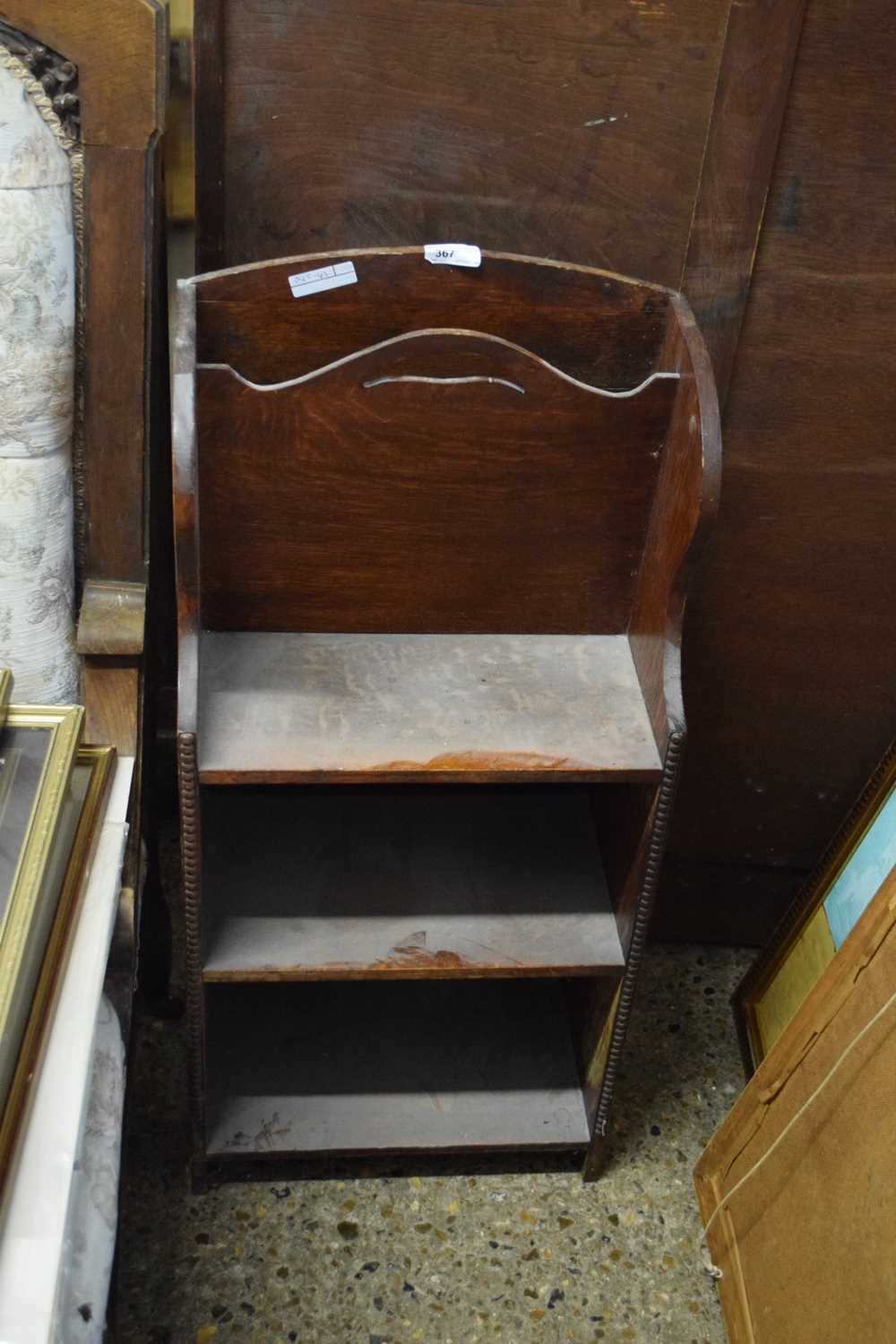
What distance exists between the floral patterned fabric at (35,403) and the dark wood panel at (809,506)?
76cm

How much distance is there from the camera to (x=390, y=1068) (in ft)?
5.64

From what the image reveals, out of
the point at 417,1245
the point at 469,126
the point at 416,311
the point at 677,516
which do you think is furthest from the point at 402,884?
the point at 469,126

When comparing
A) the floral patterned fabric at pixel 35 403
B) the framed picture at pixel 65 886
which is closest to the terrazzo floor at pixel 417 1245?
the framed picture at pixel 65 886

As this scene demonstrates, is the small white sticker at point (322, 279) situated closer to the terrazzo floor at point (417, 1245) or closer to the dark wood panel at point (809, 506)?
the dark wood panel at point (809, 506)

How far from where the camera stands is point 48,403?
125cm

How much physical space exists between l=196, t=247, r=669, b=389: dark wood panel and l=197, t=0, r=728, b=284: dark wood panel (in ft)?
0.40

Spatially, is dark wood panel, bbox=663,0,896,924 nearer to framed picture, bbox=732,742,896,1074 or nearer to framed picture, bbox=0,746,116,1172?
framed picture, bbox=732,742,896,1074

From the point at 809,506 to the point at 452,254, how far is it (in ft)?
1.94

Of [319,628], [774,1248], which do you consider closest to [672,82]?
[319,628]

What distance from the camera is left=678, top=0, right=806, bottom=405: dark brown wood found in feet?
4.20

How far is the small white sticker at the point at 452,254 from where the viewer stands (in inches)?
50.5

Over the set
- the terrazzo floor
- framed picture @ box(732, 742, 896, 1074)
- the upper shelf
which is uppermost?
the upper shelf

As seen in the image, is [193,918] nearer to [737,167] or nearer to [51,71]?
[51,71]

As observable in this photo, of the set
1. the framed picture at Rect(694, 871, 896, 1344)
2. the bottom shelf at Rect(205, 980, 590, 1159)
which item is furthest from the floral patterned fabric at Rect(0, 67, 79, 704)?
the framed picture at Rect(694, 871, 896, 1344)
